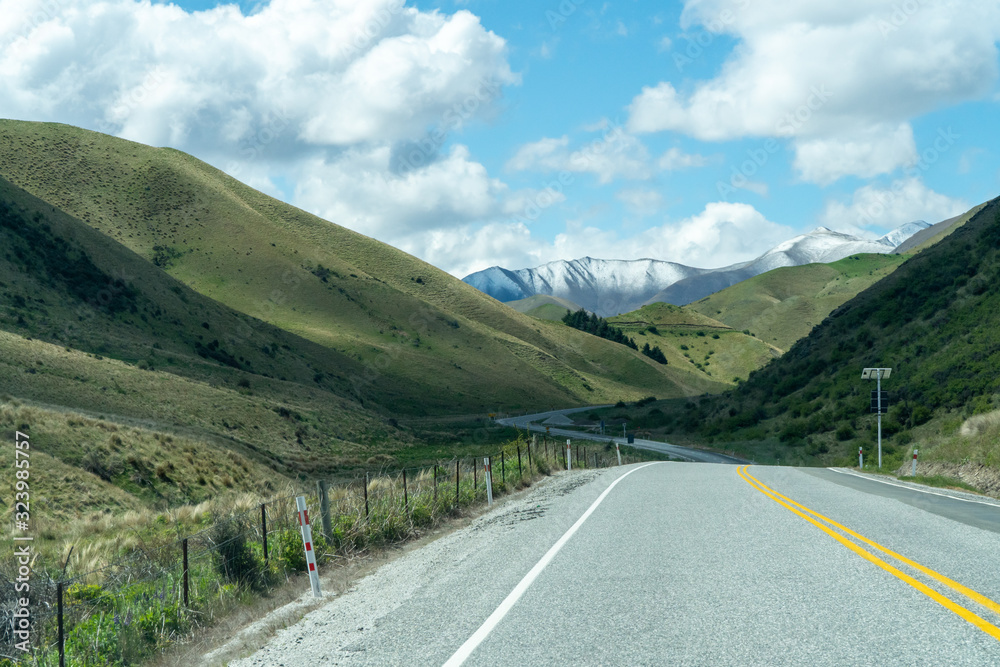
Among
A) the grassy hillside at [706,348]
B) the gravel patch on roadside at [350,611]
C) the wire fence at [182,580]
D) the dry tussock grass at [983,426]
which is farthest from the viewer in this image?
the grassy hillside at [706,348]

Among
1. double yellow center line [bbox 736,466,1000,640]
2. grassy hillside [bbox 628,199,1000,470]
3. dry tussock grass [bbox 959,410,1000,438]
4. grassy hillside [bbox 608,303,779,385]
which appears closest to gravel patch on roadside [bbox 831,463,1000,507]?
grassy hillside [bbox 628,199,1000,470]

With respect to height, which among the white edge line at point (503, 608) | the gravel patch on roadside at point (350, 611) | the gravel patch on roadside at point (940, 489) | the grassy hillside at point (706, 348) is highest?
the grassy hillside at point (706, 348)

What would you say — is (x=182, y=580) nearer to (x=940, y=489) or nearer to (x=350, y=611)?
(x=350, y=611)

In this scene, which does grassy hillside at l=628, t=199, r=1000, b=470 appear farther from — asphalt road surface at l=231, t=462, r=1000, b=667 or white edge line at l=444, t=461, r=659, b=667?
white edge line at l=444, t=461, r=659, b=667

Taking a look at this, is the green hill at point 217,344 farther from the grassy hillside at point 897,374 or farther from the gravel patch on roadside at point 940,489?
the grassy hillside at point 897,374

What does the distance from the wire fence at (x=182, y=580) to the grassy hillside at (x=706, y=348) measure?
151391 mm

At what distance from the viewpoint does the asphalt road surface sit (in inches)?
203

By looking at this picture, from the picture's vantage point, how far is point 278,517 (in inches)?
458

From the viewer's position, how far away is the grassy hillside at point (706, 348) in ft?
545

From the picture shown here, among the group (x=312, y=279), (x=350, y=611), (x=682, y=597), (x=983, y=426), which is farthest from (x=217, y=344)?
(x=682, y=597)

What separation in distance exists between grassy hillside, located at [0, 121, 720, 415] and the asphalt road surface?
73.1 metres

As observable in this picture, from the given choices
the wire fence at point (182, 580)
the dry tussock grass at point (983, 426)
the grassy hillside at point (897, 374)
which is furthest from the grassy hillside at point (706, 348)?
the wire fence at point (182, 580)

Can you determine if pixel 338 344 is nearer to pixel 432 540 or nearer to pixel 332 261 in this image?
pixel 332 261

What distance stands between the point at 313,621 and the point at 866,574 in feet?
17.5
